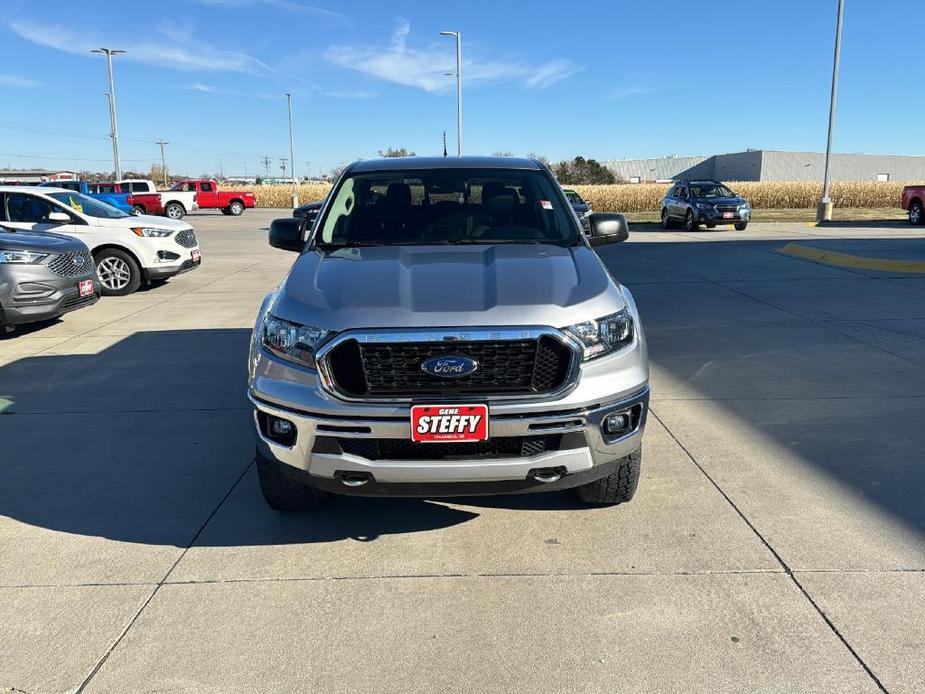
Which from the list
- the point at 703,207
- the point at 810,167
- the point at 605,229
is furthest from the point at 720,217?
the point at 810,167

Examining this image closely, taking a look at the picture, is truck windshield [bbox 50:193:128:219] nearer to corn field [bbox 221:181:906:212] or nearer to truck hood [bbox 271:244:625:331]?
truck hood [bbox 271:244:625:331]

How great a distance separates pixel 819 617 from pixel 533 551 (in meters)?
1.22

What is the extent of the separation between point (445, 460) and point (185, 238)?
35.5 ft

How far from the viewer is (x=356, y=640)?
293 cm

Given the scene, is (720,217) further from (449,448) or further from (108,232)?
(449,448)

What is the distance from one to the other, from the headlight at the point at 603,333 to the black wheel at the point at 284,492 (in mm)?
1469

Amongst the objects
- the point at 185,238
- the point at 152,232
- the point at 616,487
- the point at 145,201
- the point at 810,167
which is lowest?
the point at 616,487

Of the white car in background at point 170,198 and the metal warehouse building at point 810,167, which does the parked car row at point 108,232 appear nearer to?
the white car in background at point 170,198

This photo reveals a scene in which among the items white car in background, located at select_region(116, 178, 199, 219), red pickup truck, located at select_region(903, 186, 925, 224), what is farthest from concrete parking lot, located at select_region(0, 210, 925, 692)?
white car in background, located at select_region(116, 178, 199, 219)

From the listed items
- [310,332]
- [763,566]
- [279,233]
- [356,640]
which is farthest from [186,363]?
[763,566]

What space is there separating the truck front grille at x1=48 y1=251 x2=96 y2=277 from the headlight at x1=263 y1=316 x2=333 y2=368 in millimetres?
6314

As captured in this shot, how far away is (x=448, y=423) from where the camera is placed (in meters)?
3.17

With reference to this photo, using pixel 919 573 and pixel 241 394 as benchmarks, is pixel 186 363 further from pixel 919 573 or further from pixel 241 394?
pixel 919 573

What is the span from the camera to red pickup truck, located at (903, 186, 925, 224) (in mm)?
24953
